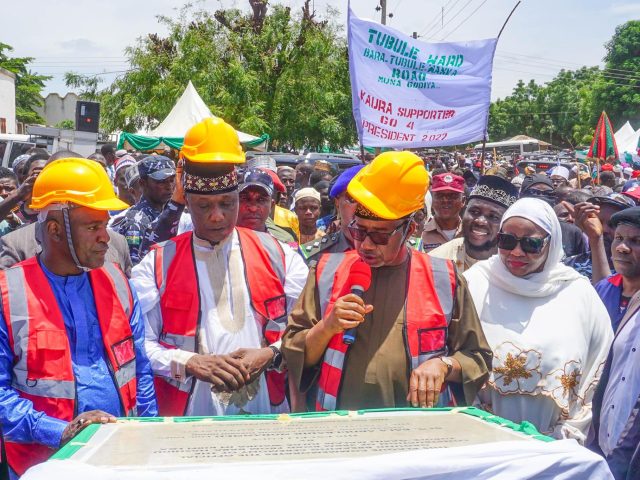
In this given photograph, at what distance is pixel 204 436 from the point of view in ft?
6.13

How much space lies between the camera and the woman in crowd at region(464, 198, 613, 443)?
280 cm

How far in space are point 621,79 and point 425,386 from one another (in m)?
58.5

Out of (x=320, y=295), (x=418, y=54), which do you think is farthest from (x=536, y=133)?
(x=320, y=295)

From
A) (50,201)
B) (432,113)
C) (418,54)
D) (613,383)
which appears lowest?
(613,383)

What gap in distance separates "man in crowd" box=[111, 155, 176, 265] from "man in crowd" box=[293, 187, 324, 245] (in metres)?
1.84

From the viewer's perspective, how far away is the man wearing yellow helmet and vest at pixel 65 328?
2291 mm

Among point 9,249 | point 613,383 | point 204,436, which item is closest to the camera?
point 204,436

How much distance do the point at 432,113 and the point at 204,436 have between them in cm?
556

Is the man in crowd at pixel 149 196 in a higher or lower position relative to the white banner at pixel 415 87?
lower

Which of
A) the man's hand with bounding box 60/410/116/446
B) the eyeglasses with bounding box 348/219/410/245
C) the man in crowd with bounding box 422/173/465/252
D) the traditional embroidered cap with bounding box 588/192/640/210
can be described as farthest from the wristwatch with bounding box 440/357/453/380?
the traditional embroidered cap with bounding box 588/192/640/210

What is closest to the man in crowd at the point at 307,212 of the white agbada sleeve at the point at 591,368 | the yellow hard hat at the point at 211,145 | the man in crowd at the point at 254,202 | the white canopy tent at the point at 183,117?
the man in crowd at the point at 254,202

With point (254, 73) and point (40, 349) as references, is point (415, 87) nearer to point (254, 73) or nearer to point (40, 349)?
point (40, 349)

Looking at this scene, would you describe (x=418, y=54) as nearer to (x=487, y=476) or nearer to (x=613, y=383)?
(x=613, y=383)

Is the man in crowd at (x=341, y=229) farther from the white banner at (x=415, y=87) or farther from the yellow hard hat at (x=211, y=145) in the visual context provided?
the white banner at (x=415, y=87)
